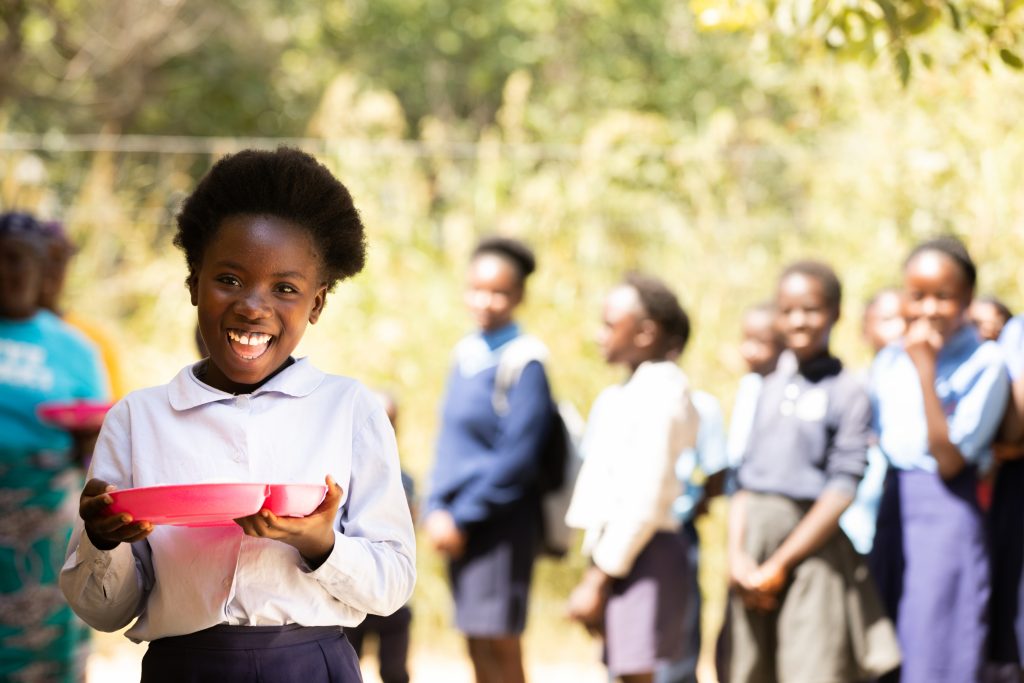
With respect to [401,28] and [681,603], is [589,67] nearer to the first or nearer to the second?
[401,28]

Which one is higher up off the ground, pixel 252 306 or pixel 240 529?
pixel 252 306

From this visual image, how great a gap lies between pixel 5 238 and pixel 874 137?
555cm

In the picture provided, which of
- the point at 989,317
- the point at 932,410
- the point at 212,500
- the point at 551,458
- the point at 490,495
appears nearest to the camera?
the point at 212,500

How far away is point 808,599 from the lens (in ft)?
14.2

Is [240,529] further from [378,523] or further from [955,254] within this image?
[955,254]

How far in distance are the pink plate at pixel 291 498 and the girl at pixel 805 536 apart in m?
2.55

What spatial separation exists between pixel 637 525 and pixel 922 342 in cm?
107

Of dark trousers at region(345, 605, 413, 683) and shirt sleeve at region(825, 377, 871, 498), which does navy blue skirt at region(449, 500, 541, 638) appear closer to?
dark trousers at region(345, 605, 413, 683)

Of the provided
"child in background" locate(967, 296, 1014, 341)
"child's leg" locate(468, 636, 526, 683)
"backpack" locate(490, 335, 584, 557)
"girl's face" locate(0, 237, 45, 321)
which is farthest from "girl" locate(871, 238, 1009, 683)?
"girl's face" locate(0, 237, 45, 321)

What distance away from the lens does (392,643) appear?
17.0 feet

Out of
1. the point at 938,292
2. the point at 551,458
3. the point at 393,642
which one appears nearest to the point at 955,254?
the point at 938,292

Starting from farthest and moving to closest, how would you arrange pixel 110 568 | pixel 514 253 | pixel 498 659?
1. pixel 514 253
2. pixel 498 659
3. pixel 110 568

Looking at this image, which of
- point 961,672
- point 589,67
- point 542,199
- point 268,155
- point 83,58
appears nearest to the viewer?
point 268,155

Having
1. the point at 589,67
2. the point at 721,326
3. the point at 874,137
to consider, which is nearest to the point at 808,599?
the point at 721,326
